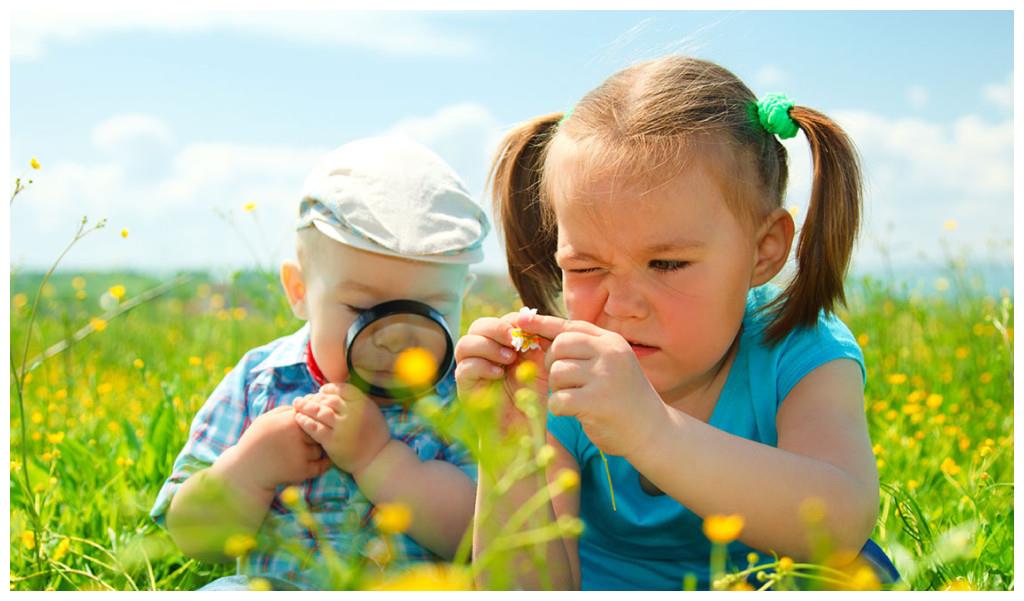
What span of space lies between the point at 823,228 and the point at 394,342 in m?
1.06

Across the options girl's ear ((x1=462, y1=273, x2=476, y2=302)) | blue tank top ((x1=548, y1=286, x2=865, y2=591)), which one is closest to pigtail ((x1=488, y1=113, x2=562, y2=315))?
girl's ear ((x1=462, y1=273, x2=476, y2=302))

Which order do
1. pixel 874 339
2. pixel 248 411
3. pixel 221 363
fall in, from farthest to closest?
1. pixel 874 339
2. pixel 221 363
3. pixel 248 411

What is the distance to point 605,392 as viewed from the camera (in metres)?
1.59

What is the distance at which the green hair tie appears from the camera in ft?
7.11

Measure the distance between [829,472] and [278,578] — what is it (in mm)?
1266

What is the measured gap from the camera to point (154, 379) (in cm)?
382

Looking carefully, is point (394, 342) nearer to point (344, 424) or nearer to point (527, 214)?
point (344, 424)

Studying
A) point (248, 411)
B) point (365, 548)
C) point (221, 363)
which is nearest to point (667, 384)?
point (365, 548)

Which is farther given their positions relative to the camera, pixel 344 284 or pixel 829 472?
pixel 344 284

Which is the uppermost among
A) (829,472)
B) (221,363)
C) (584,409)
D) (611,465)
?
(584,409)

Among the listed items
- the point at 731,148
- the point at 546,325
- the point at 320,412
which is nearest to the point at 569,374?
the point at 546,325

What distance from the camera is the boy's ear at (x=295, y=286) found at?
8.82 ft

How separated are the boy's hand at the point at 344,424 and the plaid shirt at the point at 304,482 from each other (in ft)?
0.38

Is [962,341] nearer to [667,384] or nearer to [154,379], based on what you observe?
[667,384]
